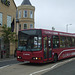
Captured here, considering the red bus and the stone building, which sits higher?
the stone building

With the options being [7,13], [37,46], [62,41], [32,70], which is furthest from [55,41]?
[7,13]

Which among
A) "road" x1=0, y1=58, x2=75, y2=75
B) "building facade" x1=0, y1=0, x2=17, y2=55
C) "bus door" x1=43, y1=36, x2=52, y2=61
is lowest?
"road" x1=0, y1=58, x2=75, y2=75

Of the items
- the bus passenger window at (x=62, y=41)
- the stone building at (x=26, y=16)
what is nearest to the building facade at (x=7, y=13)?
the stone building at (x=26, y=16)

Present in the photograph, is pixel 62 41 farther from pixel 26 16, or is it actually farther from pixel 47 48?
pixel 26 16

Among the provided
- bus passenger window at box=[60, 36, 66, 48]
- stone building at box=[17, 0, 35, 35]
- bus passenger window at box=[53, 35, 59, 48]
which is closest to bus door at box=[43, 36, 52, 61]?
bus passenger window at box=[53, 35, 59, 48]

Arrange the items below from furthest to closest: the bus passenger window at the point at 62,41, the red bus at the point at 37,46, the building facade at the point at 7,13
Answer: the building facade at the point at 7,13, the bus passenger window at the point at 62,41, the red bus at the point at 37,46

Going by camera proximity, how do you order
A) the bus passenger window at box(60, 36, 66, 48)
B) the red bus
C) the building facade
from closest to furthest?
the red bus < the bus passenger window at box(60, 36, 66, 48) < the building facade

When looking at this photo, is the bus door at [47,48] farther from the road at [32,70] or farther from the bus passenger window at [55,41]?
the road at [32,70]

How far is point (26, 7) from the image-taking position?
1345 inches

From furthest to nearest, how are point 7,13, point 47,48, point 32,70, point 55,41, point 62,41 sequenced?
point 7,13
point 62,41
point 55,41
point 47,48
point 32,70

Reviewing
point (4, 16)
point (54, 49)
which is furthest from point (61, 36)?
point (4, 16)

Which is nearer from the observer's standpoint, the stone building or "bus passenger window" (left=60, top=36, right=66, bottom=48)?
"bus passenger window" (left=60, top=36, right=66, bottom=48)

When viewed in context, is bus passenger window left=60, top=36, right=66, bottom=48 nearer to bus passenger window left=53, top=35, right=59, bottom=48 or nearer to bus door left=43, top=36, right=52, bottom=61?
bus passenger window left=53, top=35, right=59, bottom=48

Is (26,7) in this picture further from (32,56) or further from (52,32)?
(32,56)
